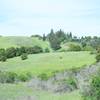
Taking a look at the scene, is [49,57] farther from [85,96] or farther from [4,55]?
[85,96]

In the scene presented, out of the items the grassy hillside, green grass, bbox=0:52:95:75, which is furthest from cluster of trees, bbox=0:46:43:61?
the grassy hillside

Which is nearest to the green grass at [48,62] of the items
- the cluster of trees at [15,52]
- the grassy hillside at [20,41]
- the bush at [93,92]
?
the cluster of trees at [15,52]

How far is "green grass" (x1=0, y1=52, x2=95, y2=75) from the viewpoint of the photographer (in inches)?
4246

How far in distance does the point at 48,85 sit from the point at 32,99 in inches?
725

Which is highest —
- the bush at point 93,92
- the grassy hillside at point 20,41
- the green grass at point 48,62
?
the bush at point 93,92

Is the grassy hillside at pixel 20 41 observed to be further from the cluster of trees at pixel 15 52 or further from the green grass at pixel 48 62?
the green grass at pixel 48 62

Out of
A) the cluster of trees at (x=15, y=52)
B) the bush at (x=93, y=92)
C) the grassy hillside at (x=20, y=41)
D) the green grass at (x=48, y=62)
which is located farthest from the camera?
the grassy hillside at (x=20, y=41)

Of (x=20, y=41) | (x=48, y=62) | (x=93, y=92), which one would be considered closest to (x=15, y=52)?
(x=48, y=62)

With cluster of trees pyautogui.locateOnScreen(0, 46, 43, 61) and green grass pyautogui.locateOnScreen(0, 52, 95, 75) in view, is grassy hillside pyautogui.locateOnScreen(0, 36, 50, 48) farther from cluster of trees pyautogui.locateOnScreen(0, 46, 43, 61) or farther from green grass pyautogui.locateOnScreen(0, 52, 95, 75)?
green grass pyautogui.locateOnScreen(0, 52, 95, 75)

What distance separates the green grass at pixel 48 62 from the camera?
354ft

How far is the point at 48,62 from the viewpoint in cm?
11600

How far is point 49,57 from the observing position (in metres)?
121

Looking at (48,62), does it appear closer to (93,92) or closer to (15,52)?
(15,52)

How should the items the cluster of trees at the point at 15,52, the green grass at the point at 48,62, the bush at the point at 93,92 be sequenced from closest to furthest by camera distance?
1. the bush at the point at 93,92
2. the green grass at the point at 48,62
3. the cluster of trees at the point at 15,52
